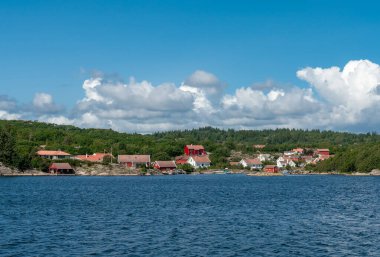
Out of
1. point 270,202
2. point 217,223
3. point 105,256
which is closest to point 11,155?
point 270,202

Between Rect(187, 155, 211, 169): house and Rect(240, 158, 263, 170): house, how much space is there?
47.3ft

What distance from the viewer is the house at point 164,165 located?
16888cm

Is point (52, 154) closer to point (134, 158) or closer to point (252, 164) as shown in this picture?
point (134, 158)

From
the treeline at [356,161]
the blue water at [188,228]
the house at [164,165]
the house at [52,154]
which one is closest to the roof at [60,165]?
the house at [52,154]

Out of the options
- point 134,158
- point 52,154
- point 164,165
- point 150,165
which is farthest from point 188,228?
point 150,165

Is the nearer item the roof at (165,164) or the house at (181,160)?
the roof at (165,164)

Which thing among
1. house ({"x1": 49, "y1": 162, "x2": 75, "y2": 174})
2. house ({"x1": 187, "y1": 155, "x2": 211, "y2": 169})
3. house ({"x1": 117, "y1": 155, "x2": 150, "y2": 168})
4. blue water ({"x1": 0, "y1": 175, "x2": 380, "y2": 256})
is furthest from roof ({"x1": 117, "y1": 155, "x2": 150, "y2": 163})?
blue water ({"x1": 0, "y1": 175, "x2": 380, "y2": 256})

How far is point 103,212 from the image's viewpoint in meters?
50.1

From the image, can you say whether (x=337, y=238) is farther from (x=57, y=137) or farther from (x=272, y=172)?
(x=57, y=137)

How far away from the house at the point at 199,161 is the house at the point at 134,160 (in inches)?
899

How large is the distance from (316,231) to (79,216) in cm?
2159

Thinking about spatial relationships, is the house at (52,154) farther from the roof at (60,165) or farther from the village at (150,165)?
the roof at (60,165)

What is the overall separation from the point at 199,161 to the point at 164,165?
76.3ft

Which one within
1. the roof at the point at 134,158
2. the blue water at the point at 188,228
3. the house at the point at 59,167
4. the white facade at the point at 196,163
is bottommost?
the blue water at the point at 188,228
